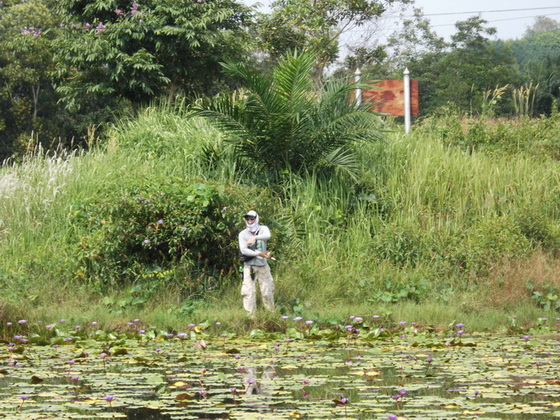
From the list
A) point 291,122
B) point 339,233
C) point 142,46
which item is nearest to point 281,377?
point 339,233

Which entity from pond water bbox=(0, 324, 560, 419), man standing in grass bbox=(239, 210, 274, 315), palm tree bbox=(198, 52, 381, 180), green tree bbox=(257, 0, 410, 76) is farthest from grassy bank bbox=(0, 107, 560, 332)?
green tree bbox=(257, 0, 410, 76)

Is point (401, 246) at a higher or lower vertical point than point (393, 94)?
lower

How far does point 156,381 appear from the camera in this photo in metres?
6.12

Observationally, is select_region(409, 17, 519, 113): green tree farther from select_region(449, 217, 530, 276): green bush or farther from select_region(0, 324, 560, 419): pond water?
select_region(0, 324, 560, 419): pond water

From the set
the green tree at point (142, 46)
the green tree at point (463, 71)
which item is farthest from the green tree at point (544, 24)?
the green tree at point (142, 46)

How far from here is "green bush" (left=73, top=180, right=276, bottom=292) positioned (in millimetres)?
11688

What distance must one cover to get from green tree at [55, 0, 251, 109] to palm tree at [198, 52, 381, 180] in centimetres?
675

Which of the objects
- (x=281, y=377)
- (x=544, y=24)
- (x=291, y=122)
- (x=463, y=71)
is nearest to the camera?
(x=281, y=377)

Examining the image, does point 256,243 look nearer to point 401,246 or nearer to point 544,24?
point 401,246

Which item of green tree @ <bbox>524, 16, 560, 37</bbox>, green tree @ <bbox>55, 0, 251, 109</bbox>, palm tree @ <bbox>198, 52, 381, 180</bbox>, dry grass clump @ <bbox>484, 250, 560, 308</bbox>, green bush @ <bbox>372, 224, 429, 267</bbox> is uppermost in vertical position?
green tree @ <bbox>524, 16, 560, 37</bbox>

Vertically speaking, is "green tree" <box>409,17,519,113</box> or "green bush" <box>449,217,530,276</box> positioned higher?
"green tree" <box>409,17,519,113</box>

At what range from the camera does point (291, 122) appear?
14.1 metres

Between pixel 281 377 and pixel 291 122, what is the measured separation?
796 cm

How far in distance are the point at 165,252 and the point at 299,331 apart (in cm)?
330
